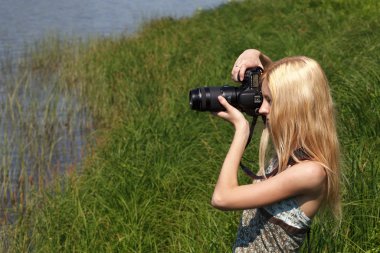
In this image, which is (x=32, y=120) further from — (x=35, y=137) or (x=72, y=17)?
(x=72, y=17)

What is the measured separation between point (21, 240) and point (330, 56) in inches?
149

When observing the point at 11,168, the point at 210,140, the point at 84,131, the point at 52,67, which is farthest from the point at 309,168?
the point at 52,67

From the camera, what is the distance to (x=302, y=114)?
185 centimetres

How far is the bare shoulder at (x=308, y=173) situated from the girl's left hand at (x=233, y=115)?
0.67 feet

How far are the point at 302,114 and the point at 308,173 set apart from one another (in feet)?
0.57

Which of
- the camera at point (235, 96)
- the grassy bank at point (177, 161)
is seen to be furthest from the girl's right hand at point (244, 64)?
the grassy bank at point (177, 161)

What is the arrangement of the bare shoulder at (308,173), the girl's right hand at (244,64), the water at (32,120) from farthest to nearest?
the water at (32,120), the girl's right hand at (244,64), the bare shoulder at (308,173)

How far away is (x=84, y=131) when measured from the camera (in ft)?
24.7

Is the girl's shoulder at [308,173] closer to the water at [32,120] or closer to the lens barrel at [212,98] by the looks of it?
the lens barrel at [212,98]

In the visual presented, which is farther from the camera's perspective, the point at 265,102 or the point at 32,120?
the point at 32,120

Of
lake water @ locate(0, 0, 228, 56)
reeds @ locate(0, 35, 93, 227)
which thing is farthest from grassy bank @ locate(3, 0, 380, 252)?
lake water @ locate(0, 0, 228, 56)

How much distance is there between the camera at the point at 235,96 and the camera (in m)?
1.97

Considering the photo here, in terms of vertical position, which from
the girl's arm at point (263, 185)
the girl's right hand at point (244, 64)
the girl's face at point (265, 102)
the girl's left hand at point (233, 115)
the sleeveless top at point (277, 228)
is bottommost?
the sleeveless top at point (277, 228)

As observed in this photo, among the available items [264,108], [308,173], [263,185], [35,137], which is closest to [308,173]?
[308,173]
